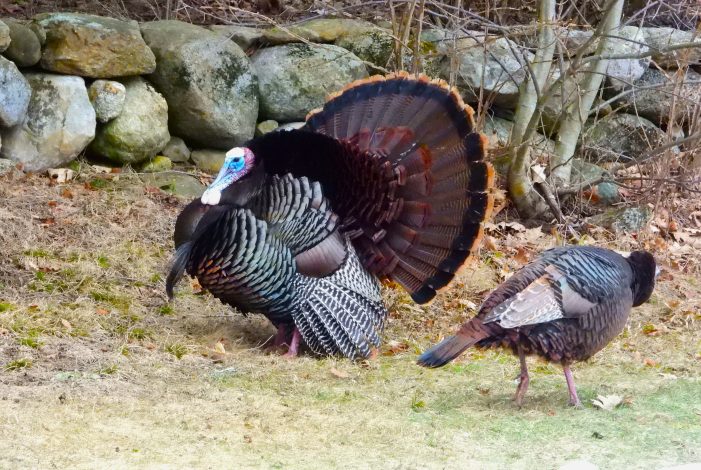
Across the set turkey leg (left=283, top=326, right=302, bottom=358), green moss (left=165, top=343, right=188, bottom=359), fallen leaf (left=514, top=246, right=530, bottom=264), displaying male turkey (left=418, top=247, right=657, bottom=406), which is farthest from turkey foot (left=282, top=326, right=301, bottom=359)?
fallen leaf (left=514, top=246, right=530, bottom=264)

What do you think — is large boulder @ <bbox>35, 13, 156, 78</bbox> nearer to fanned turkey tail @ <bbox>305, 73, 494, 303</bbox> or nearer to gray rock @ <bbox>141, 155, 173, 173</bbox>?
gray rock @ <bbox>141, 155, 173, 173</bbox>

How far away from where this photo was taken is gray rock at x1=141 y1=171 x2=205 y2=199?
8.88 metres

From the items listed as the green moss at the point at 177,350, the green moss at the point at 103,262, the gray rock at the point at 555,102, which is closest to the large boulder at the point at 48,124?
the green moss at the point at 103,262

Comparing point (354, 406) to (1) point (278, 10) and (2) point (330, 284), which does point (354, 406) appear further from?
(1) point (278, 10)

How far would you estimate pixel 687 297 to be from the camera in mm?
7945

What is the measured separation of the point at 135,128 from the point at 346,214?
3169mm

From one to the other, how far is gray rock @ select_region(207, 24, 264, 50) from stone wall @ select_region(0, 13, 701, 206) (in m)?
0.01

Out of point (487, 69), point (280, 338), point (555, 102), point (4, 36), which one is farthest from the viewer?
point (555, 102)

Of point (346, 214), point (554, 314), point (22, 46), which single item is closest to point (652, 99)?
point (346, 214)

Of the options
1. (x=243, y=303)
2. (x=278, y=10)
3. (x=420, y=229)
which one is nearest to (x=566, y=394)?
(x=420, y=229)

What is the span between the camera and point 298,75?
9.54m

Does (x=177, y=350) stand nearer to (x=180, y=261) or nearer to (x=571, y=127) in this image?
(x=180, y=261)

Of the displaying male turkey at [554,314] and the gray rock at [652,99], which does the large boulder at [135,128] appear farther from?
the displaying male turkey at [554,314]

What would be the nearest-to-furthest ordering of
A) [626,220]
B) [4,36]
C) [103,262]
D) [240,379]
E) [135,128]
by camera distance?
[240,379]
[103,262]
[4,36]
[135,128]
[626,220]
